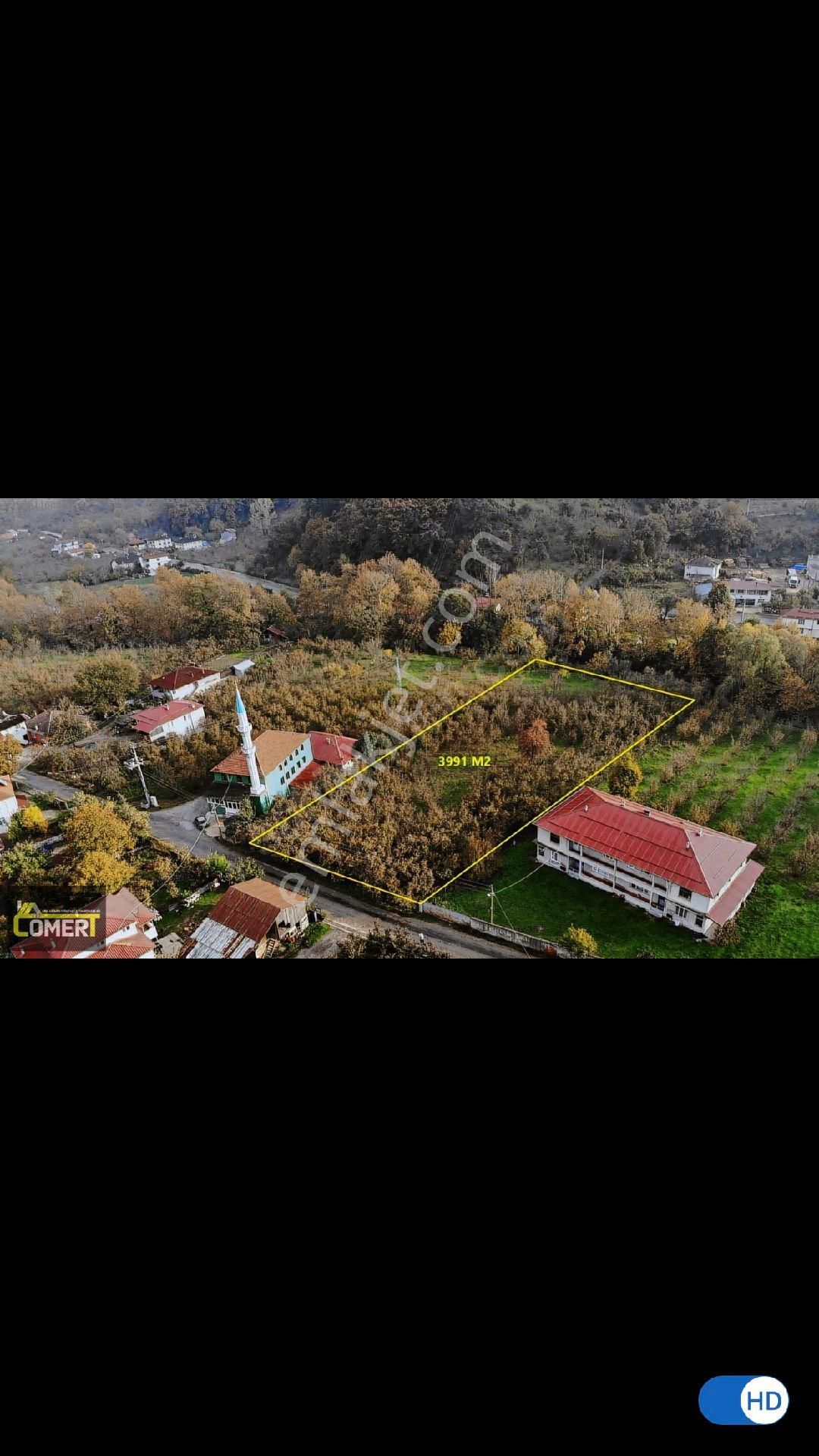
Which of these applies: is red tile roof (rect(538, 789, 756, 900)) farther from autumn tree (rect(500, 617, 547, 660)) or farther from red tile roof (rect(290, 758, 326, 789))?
red tile roof (rect(290, 758, 326, 789))

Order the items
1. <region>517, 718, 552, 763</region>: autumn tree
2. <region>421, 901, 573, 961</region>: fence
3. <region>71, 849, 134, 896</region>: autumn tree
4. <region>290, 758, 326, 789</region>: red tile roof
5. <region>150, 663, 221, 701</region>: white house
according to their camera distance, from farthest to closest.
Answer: <region>150, 663, 221, 701</region>: white house
<region>290, 758, 326, 789</region>: red tile roof
<region>517, 718, 552, 763</region>: autumn tree
<region>71, 849, 134, 896</region>: autumn tree
<region>421, 901, 573, 961</region>: fence

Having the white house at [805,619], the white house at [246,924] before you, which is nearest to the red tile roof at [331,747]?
the white house at [246,924]

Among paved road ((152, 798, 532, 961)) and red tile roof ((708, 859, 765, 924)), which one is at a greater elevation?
red tile roof ((708, 859, 765, 924))

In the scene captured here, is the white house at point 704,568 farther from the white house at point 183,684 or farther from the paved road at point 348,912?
the white house at point 183,684

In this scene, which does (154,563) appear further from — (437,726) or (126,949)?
(126,949)

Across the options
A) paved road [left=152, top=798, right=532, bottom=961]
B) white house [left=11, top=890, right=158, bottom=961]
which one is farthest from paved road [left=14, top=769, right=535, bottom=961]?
white house [left=11, top=890, right=158, bottom=961]

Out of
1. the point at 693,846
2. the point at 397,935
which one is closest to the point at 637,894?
the point at 693,846
